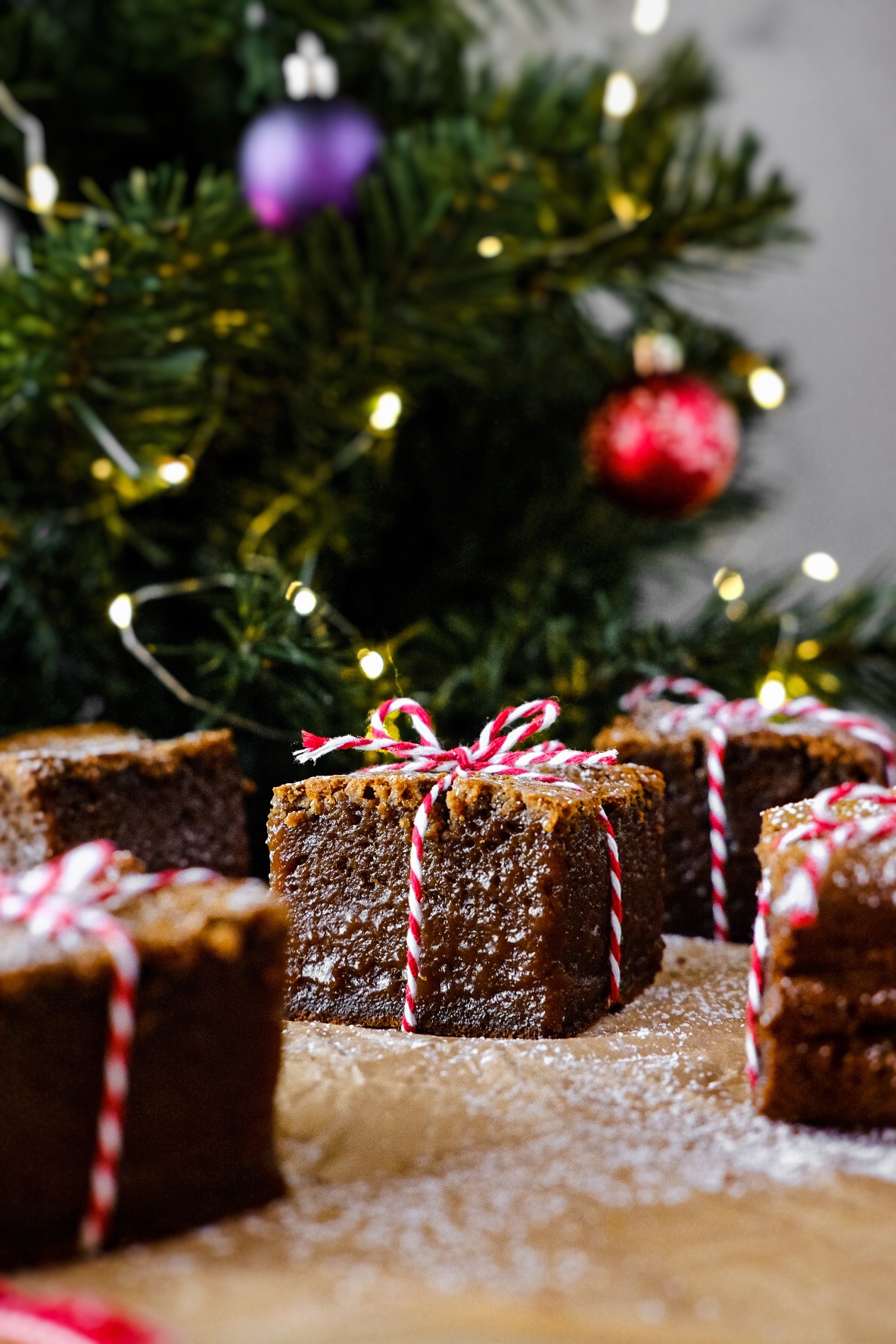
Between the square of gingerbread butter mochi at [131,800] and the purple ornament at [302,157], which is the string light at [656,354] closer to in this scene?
the purple ornament at [302,157]

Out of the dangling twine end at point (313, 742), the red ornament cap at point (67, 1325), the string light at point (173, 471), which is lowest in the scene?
the red ornament cap at point (67, 1325)

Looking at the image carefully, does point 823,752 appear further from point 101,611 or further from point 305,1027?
point 101,611

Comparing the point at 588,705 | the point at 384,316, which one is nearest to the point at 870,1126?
the point at 588,705

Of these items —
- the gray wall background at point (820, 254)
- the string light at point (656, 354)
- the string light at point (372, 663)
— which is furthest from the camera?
the gray wall background at point (820, 254)

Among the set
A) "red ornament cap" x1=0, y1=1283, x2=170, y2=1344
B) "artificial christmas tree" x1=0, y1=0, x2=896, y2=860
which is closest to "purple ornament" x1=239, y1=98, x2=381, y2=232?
"artificial christmas tree" x1=0, y1=0, x2=896, y2=860

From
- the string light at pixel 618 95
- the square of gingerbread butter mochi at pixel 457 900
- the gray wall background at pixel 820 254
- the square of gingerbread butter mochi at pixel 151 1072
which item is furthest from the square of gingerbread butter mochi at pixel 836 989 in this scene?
the gray wall background at pixel 820 254

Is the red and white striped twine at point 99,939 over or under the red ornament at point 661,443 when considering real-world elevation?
under
